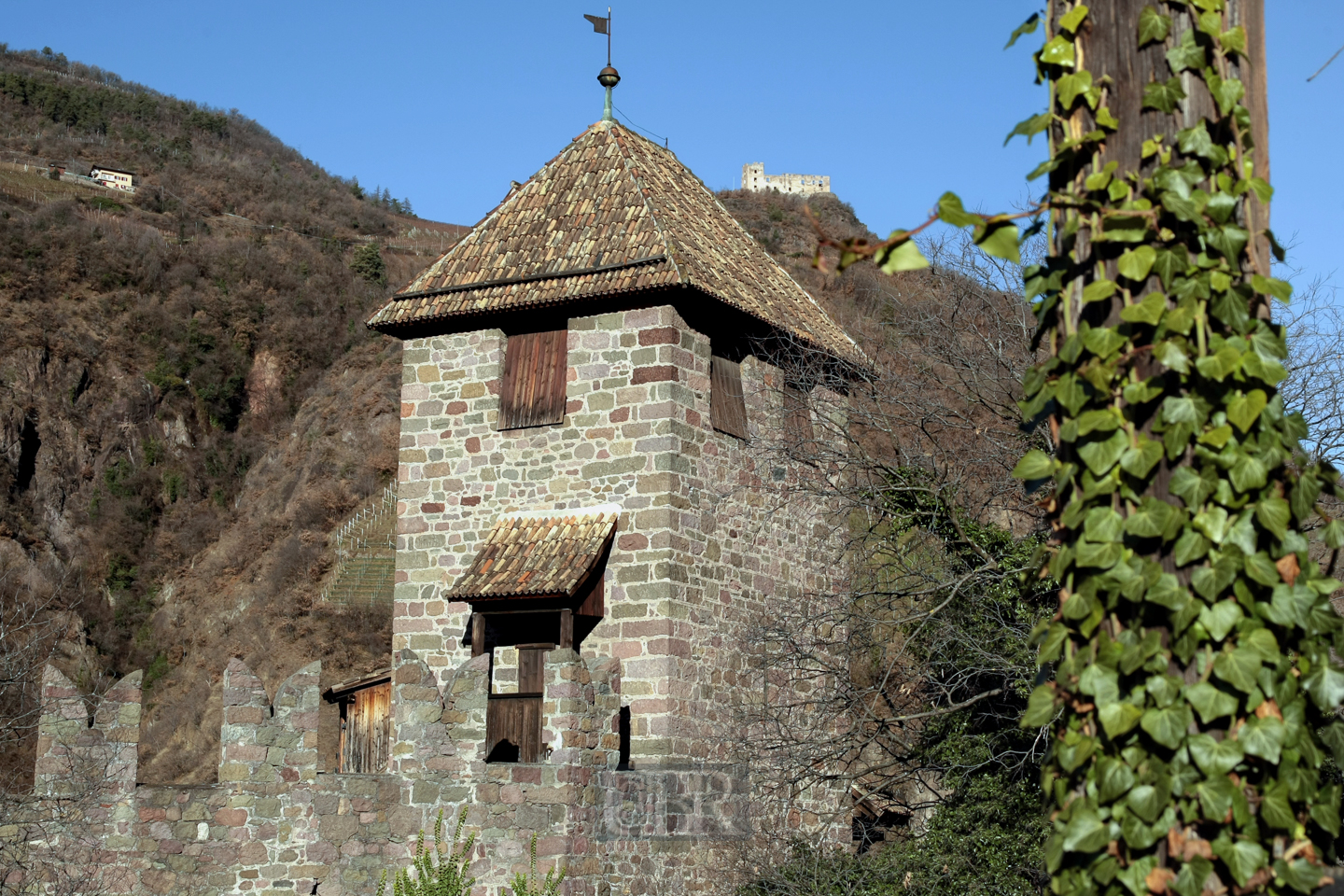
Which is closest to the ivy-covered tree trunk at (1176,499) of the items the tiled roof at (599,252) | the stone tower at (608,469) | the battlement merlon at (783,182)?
the stone tower at (608,469)

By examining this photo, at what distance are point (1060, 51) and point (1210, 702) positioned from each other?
177cm

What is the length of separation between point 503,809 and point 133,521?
31.9 m

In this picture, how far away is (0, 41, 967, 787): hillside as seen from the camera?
3281cm

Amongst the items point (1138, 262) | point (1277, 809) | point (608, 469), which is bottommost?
point (1277, 809)

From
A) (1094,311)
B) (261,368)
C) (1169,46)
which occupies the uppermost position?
(261,368)

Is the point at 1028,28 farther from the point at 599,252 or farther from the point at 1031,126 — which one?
the point at 599,252

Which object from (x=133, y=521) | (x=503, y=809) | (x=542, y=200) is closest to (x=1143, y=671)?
(x=503, y=809)

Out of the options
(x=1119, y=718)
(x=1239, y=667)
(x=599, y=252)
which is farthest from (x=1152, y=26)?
(x=599, y=252)

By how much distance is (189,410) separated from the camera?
44938 mm

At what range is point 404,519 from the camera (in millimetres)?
15852

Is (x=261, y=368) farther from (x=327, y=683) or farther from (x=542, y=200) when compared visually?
(x=542, y=200)

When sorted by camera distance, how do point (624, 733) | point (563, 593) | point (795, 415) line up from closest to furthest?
point (563, 593) → point (624, 733) → point (795, 415)

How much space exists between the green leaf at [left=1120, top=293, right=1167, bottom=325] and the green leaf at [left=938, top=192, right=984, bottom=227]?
17.6 inches

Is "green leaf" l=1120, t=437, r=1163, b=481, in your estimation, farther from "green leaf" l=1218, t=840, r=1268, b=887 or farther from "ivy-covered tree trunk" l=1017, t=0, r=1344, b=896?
"green leaf" l=1218, t=840, r=1268, b=887
